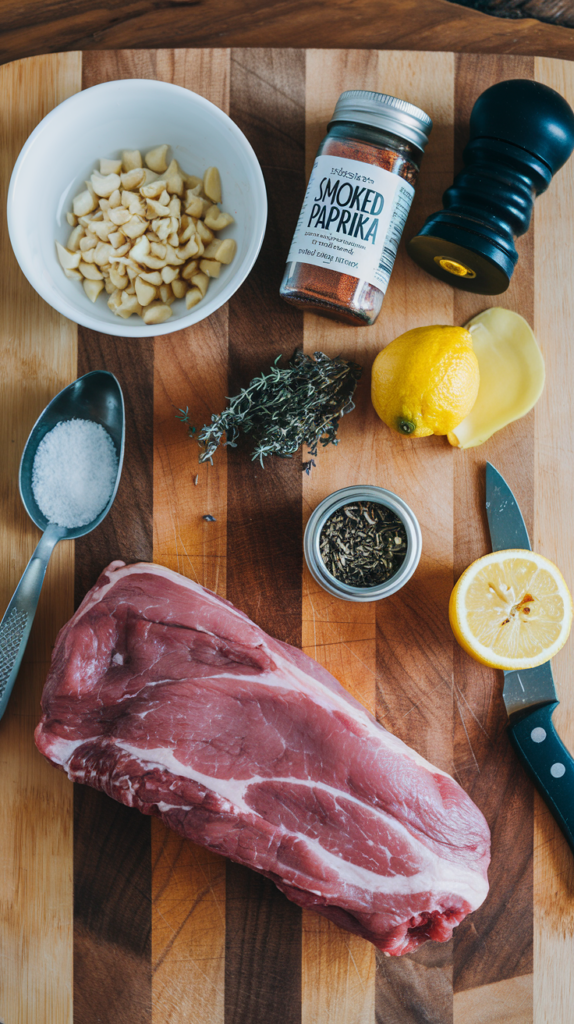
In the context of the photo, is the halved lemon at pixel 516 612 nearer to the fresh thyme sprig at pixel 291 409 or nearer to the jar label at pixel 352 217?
the fresh thyme sprig at pixel 291 409

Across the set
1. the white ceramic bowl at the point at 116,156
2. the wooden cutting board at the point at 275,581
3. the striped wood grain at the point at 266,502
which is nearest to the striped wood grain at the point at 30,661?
the wooden cutting board at the point at 275,581

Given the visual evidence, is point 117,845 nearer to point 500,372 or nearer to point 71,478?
point 71,478

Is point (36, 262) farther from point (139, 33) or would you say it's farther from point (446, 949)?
point (446, 949)

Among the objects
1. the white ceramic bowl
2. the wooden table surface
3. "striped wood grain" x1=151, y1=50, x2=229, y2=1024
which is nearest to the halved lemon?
"striped wood grain" x1=151, y1=50, x2=229, y2=1024

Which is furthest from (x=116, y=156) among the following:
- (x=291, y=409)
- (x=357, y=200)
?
(x=291, y=409)

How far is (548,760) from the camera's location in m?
1.38

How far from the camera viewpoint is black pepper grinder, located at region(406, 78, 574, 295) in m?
1.23

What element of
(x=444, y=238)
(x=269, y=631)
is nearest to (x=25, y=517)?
(x=269, y=631)

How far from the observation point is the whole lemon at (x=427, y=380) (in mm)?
1235

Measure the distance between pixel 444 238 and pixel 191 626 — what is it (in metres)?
0.91

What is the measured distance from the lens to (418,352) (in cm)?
125

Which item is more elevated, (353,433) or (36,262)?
(36,262)

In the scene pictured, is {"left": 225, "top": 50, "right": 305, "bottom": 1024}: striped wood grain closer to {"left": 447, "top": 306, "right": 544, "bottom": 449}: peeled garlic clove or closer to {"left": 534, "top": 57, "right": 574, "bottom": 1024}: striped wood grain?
{"left": 447, "top": 306, "right": 544, "bottom": 449}: peeled garlic clove

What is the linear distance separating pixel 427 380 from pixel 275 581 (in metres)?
0.54
